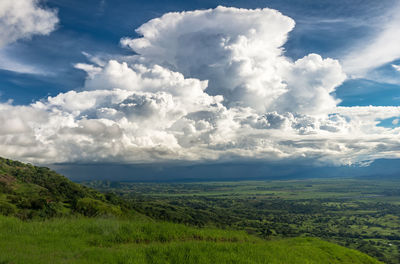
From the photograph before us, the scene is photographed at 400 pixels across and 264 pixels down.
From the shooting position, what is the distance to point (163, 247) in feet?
48.4

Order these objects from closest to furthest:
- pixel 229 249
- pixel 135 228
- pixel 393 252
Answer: pixel 229 249, pixel 135 228, pixel 393 252

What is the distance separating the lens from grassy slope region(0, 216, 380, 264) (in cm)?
1308

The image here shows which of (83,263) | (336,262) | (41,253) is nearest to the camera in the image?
(83,263)

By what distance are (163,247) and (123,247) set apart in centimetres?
248

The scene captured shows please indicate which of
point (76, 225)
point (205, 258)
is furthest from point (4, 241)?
point (205, 258)

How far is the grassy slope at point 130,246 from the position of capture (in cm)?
1308

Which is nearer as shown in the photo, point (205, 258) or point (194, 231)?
point (205, 258)

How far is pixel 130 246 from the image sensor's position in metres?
15.8

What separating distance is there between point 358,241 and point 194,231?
225 meters

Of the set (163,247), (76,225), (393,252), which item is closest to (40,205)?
(76,225)

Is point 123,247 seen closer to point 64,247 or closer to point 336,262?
point 64,247

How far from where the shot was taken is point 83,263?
12000 mm

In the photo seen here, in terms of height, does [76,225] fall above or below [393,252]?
above

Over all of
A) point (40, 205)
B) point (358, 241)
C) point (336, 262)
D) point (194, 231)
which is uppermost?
point (194, 231)
